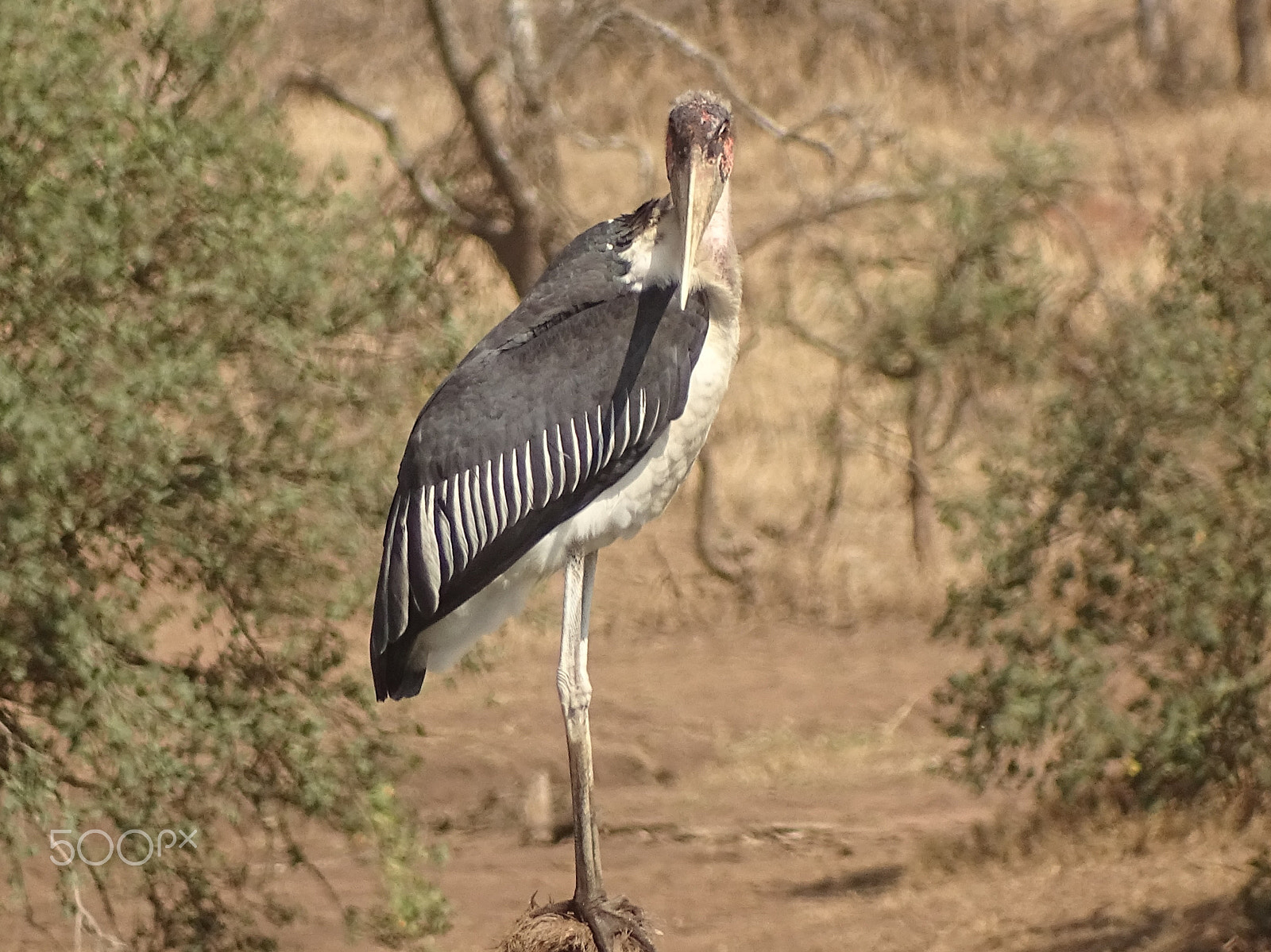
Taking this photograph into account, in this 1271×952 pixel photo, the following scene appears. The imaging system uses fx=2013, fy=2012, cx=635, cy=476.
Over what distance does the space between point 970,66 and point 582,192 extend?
19.6 feet

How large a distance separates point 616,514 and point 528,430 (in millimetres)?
300

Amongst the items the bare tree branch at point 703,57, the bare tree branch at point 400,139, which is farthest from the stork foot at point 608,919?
the bare tree branch at point 703,57

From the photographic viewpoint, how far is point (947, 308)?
14867mm

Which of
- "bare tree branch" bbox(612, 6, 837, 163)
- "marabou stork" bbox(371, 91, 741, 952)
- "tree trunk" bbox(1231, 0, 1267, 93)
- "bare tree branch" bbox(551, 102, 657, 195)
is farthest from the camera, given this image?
"tree trunk" bbox(1231, 0, 1267, 93)

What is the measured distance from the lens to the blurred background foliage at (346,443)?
6.49 m

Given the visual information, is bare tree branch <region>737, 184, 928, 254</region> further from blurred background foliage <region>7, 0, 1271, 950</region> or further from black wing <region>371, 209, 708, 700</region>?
black wing <region>371, 209, 708, 700</region>

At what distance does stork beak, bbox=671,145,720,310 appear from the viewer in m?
4.41

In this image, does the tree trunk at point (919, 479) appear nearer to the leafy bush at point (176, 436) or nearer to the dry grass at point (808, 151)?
the dry grass at point (808, 151)

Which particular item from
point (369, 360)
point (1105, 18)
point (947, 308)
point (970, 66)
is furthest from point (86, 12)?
point (1105, 18)

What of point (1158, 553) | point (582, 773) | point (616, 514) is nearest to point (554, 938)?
point (582, 773)

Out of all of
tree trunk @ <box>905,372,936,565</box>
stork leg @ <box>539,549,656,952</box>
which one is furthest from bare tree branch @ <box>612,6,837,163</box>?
stork leg @ <box>539,549,656,952</box>

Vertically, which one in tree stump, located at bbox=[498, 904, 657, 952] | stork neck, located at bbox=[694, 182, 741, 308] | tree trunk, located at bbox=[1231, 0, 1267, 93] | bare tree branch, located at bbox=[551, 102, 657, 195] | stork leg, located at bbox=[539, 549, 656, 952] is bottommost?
tree stump, located at bbox=[498, 904, 657, 952]

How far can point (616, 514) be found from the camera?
A: 16.0 feet

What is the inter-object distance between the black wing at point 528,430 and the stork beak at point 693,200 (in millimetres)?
195
